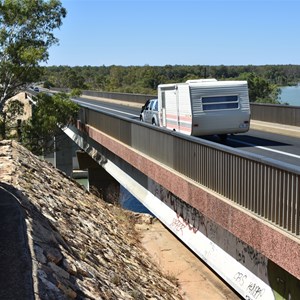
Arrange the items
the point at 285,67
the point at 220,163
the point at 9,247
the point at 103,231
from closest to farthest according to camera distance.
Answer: the point at 9,247 < the point at 220,163 < the point at 103,231 < the point at 285,67

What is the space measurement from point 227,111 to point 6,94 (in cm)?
1696

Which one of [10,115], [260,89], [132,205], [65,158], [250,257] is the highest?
[260,89]

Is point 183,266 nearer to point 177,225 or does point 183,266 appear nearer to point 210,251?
point 177,225

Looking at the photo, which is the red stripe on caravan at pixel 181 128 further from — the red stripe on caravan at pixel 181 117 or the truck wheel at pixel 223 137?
the truck wheel at pixel 223 137

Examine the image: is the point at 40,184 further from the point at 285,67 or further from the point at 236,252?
the point at 285,67

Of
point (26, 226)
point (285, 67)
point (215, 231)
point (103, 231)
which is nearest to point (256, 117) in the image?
point (103, 231)

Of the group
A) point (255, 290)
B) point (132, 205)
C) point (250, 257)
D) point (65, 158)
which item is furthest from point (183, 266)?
point (65, 158)

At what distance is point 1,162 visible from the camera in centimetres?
1405

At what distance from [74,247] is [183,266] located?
5372 millimetres

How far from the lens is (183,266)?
1378 cm

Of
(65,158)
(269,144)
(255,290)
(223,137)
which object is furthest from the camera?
(65,158)

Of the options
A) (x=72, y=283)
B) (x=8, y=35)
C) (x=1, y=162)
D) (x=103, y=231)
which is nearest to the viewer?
(x=72, y=283)

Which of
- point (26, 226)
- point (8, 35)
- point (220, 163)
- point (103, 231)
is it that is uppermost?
point (8, 35)

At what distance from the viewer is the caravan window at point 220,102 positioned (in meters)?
16.2
